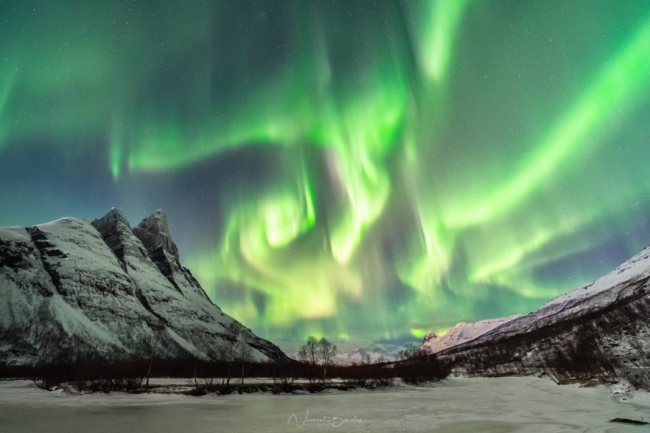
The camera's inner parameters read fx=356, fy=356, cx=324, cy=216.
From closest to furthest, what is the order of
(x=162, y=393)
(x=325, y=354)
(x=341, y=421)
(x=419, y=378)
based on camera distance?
(x=341, y=421) → (x=162, y=393) → (x=325, y=354) → (x=419, y=378)

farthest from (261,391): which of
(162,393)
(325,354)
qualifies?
(325,354)

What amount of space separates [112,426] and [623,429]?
165 ft

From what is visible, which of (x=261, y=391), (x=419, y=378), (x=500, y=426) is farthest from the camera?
(x=419, y=378)

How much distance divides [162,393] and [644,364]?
194 metres

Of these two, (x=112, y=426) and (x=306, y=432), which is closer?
(x=306, y=432)

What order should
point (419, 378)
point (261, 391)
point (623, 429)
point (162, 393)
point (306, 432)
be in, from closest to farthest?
point (306, 432), point (623, 429), point (162, 393), point (261, 391), point (419, 378)

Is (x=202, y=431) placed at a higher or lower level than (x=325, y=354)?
lower

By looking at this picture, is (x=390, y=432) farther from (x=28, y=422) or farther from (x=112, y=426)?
(x=28, y=422)

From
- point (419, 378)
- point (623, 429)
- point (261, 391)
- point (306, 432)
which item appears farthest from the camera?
point (419, 378)

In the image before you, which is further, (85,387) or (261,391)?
(261,391)

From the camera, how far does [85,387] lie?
8062cm

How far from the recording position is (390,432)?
1278 inches

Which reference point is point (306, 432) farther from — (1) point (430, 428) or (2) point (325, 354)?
(2) point (325, 354)

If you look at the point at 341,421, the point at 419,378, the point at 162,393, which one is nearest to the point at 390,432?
the point at 341,421
